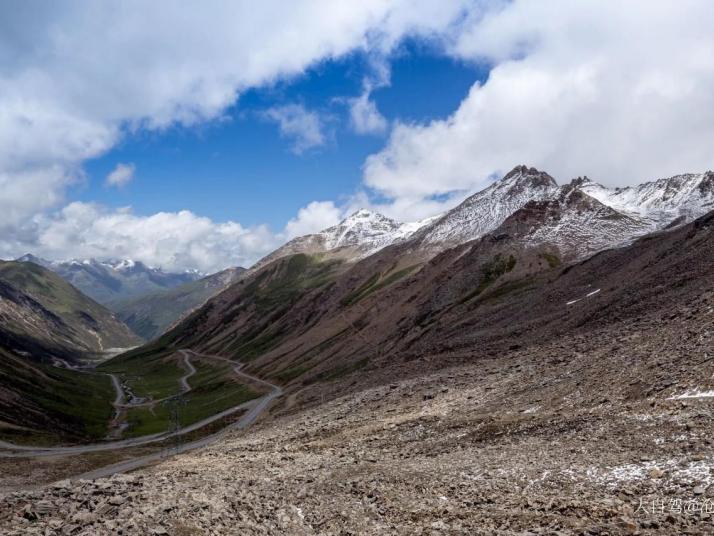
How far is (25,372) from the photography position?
181m

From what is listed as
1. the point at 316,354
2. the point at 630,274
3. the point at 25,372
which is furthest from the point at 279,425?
the point at 25,372

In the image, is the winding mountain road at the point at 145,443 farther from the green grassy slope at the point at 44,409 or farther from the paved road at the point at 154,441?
the green grassy slope at the point at 44,409

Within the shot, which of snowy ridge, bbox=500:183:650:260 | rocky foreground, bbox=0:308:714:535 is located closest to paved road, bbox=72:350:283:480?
rocky foreground, bbox=0:308:714:535

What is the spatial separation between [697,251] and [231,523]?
80405 millimetres

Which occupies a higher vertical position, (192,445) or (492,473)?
(492,473)

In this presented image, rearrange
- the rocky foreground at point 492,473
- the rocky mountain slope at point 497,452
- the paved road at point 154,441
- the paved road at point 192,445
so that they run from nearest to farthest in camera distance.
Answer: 1. the rocky foreground at point 492,473
2. the rocky mountain slope at point 497,452
3. the paved road at point 192,445
4. the paved road at point 154,441

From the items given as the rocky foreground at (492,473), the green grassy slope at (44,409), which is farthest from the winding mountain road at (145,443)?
the rocky foreground at (492,473)

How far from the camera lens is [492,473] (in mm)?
28688

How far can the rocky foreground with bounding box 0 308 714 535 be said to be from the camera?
21.5 metres

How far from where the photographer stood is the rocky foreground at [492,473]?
21.5 metres

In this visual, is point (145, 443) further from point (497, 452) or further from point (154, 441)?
point (497, 452)

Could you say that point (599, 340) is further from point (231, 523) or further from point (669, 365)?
point (231, 523)

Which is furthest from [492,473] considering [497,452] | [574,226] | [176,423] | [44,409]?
[574,226]

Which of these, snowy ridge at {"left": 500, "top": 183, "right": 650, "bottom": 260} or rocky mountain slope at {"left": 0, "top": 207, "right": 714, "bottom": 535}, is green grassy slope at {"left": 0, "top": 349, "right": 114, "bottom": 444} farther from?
snowy ridge at {"left": 500, "top": 183, "right": 650, "bottom": 260}
